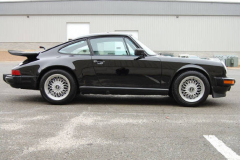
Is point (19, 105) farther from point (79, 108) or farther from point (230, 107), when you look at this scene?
point (230, 107)

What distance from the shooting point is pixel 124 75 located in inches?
207

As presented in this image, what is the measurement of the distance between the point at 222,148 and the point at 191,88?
7.72 feet

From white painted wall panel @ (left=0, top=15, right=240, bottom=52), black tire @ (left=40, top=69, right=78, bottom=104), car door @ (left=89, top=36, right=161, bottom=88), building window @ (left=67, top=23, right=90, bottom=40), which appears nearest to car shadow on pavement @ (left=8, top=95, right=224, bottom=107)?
black tire @ (left=40, top=69, right=78, bottom=104)

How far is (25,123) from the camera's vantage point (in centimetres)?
401

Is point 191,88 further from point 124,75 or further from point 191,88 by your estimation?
point 124,75

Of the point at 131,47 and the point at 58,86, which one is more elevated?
the point at 131,47

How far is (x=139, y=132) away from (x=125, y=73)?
73.6 inches

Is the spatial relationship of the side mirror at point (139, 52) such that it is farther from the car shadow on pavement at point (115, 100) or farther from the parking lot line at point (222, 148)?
the parking lot line at point (222, 148)

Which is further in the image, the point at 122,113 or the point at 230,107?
the point at 230,107

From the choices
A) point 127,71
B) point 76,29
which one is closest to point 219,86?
point 127,71

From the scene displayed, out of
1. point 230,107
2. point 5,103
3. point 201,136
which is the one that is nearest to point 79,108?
point 5,103

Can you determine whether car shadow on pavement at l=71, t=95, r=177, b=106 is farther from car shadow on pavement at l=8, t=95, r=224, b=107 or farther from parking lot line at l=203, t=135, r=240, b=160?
parking lot line at l=203, t=135, r=240, b=160

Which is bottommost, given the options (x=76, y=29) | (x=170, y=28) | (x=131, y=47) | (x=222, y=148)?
(x=222, y=148)

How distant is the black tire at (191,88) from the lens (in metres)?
5.23
